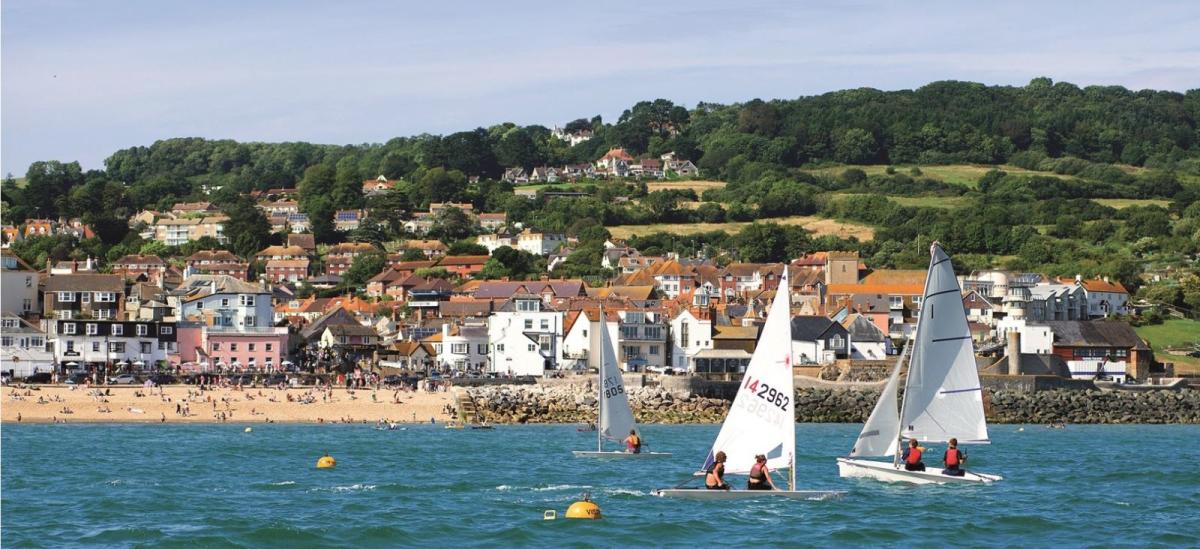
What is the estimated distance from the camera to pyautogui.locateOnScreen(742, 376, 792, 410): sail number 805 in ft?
98.9

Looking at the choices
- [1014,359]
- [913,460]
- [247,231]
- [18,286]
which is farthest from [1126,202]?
[913,460]

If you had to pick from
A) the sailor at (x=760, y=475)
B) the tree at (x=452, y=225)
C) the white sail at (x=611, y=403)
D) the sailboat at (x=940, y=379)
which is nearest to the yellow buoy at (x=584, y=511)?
the sailor at (x=760, y=475)

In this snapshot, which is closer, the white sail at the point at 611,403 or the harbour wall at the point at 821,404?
the white sail at the point at 611,403

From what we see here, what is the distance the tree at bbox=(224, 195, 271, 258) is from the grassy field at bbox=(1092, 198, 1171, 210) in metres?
76.1

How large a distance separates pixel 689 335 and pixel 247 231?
261ft

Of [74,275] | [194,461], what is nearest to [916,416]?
[194,461]

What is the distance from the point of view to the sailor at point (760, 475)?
30188mm

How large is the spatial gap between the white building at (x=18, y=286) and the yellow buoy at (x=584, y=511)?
202 ft

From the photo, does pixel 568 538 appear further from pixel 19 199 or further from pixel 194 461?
pixel 19 199

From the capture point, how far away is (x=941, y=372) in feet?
112

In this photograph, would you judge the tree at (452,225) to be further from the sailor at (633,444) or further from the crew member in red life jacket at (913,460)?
the crew member in red life jacket at (913,460)

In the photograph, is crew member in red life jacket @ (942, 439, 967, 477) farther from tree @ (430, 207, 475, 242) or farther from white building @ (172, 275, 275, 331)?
tree @ (430, 207, 475, 242)

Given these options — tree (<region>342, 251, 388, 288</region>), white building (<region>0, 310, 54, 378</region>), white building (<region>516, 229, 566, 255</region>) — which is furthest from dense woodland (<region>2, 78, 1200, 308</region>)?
white building (<region>0, 310, 54, 378</region>)

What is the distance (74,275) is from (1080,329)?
52.9 metres
